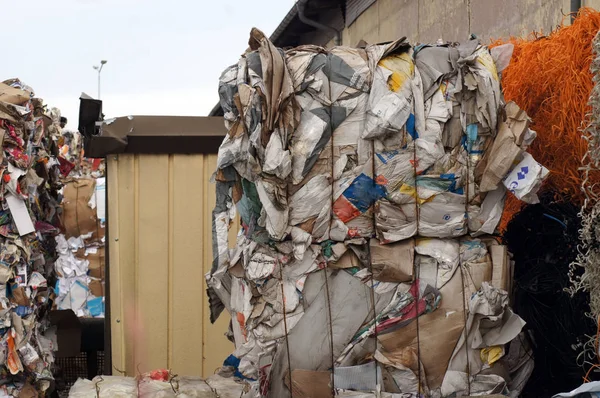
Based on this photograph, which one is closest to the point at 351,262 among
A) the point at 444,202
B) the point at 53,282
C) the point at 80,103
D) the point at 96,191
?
the point at 444,202

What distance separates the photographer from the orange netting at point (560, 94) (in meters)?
4.31

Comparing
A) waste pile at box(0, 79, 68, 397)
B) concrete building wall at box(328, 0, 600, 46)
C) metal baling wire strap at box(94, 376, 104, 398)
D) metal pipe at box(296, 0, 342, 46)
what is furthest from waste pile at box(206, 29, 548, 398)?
metal pipe at box(296, 0, 342, 46)

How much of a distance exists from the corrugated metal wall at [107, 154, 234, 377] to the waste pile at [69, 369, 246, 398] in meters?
1.18

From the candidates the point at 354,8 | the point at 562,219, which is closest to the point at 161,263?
the point at 562,219

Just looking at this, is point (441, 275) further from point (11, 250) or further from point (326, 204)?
point (11, 250)

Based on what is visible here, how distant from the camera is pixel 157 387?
504cm

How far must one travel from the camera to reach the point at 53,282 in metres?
7.25

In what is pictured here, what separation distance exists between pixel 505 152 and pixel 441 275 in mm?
606

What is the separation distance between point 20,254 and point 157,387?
4.67 feet

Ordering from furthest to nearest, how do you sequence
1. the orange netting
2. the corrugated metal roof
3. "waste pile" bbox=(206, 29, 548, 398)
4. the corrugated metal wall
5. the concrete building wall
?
A: the corrugated metal roof, the concrete building wall, the corrugated metal wall, the orange netting, "waste pile" bbox=(206, 29, 548, 398)

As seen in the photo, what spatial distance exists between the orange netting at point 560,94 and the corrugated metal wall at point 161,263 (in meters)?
2.54

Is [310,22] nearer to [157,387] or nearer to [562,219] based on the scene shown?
[157,387]

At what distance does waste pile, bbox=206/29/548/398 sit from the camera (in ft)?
13.3

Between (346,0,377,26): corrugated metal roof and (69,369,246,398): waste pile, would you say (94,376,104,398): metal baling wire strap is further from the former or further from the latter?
(346,0,377,26): corrugated metal roof
